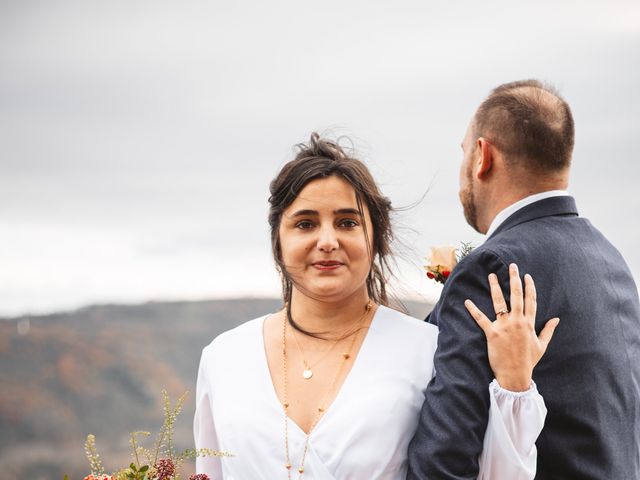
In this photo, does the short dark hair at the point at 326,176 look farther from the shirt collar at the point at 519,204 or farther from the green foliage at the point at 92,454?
the green foliage at the point at 92,454

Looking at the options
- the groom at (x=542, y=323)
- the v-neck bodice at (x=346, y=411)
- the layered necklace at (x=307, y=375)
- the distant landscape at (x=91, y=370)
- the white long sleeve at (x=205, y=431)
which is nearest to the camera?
the groom at (x=542, y=323)

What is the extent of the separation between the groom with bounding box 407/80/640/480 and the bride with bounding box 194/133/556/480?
0.13m

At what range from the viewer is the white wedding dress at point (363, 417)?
13.5ft

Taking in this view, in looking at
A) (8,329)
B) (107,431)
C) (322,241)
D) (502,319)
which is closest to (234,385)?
(322,241)

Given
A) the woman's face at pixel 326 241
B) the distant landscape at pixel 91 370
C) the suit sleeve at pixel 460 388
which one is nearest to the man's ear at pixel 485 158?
the suit sleeve at pixel 460 388

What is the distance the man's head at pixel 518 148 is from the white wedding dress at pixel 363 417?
Result: 0.83 metres

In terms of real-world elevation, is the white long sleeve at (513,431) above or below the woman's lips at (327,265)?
below

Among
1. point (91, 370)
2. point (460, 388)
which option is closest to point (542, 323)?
point (460, 388)

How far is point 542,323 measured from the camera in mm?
4234

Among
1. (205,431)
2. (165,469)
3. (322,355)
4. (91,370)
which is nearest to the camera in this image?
(165,469)

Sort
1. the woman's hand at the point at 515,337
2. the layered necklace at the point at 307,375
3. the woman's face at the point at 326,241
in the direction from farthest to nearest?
the woman's face at the point at 326,241, the layered necklace at the point at 307,375, the woman's hand at the point at 515,337

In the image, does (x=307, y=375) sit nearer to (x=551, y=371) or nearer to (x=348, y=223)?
(x=348, y=223)

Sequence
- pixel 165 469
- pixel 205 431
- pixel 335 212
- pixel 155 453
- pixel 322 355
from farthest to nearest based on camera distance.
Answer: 1. pixel 205 431
2. pixel 322 355
3. pixel 335 212
4. pixel 155 453
5. pixel 165 469

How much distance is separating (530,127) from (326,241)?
1180 millimetres
